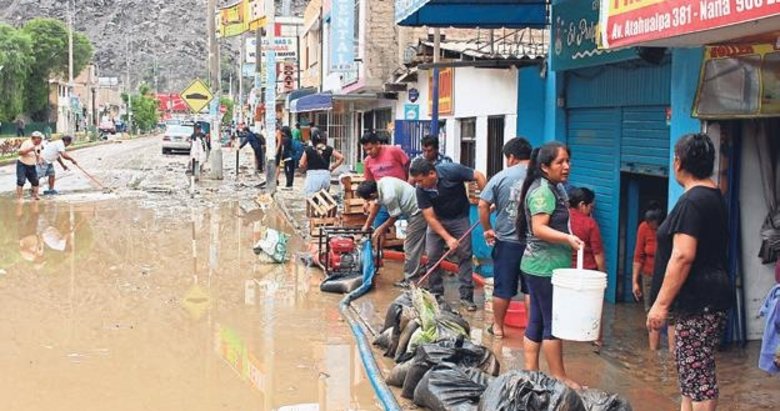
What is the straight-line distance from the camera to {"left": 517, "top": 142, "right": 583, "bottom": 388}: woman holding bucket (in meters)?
5.78

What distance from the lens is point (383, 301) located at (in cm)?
961

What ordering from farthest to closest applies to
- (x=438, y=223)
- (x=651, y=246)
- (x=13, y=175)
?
(x=13, y=175), (x=438, y=223), (x=651, y=246)

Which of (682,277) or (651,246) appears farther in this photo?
(651,246)

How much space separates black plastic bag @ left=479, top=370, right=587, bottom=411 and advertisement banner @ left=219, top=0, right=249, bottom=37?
70.3 ft

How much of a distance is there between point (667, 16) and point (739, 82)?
1.32 metres

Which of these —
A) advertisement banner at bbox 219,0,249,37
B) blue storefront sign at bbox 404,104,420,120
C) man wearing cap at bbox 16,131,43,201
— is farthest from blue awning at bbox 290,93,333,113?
man wearing cap at bbox 16,131,43,201

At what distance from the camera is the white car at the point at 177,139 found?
157 feet

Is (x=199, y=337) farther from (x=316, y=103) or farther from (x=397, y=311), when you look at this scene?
(x=316, y=103)

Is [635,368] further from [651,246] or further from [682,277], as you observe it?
[682,277]

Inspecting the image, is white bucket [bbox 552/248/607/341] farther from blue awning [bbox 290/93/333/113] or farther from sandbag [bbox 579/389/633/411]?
blue awning [bbox 290/93/333/113]

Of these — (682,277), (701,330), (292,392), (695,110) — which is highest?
(695,110)

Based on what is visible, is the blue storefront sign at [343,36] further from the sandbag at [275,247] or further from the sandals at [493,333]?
the sandals at [493,333]

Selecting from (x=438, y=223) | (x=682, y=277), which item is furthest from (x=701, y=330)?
(x=438, y=223)

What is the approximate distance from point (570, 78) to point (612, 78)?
111 centimetres
